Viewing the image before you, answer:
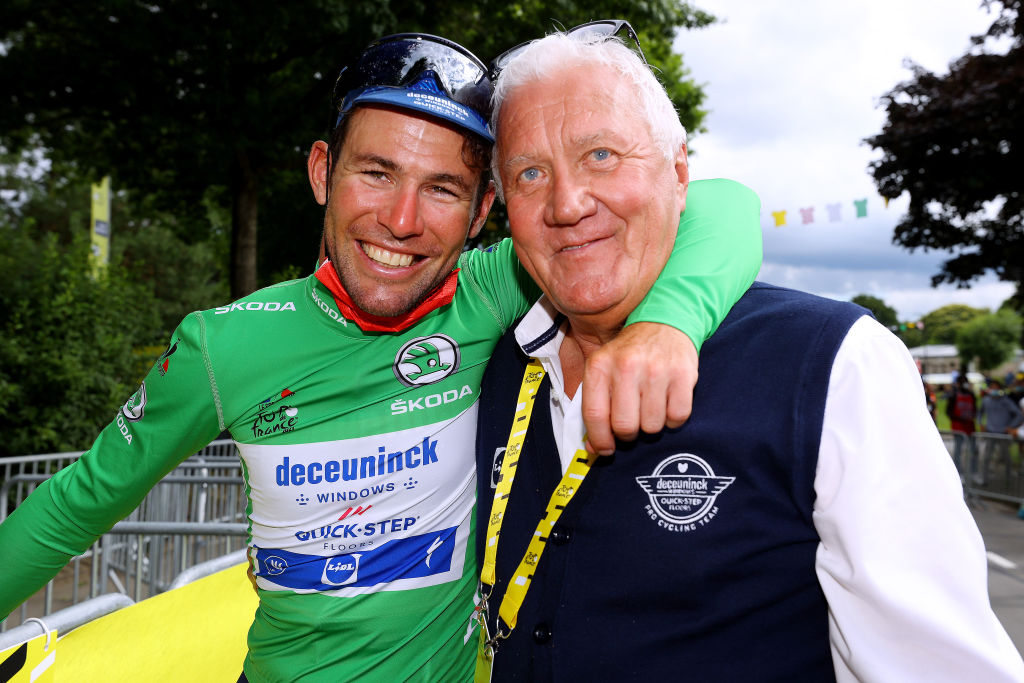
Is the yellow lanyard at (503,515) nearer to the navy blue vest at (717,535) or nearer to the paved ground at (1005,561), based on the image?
the navy blue vest at (717,535)

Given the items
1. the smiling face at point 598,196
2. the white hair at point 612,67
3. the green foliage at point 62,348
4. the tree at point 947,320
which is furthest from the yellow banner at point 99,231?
the tree at point 947,320

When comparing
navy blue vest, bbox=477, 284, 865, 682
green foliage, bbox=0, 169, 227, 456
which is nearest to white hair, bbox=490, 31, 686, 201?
navy blue vest, bbox=477, 284, 865, 682

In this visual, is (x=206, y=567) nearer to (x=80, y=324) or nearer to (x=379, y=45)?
(x=379, y=45)

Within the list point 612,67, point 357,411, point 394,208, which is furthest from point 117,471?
point 612,67

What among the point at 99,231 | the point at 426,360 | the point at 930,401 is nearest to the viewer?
the point at 426,360

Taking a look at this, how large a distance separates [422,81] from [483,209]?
461 mm

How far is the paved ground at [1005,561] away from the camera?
6203 mm

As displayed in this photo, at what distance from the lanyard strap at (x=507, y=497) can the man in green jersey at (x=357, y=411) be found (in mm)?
251

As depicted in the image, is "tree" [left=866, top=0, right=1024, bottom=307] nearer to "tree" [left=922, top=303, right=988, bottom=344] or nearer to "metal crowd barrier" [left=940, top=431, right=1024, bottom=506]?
"metal crowd barrier" [left=940, top=431, right=1024, bottom=506]

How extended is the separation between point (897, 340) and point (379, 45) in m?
1.69

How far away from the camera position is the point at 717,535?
1.56m

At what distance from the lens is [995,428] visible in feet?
49.0

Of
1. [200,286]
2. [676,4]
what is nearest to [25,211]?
[200,286]

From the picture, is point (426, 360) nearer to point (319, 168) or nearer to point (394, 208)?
point (394, 208)
